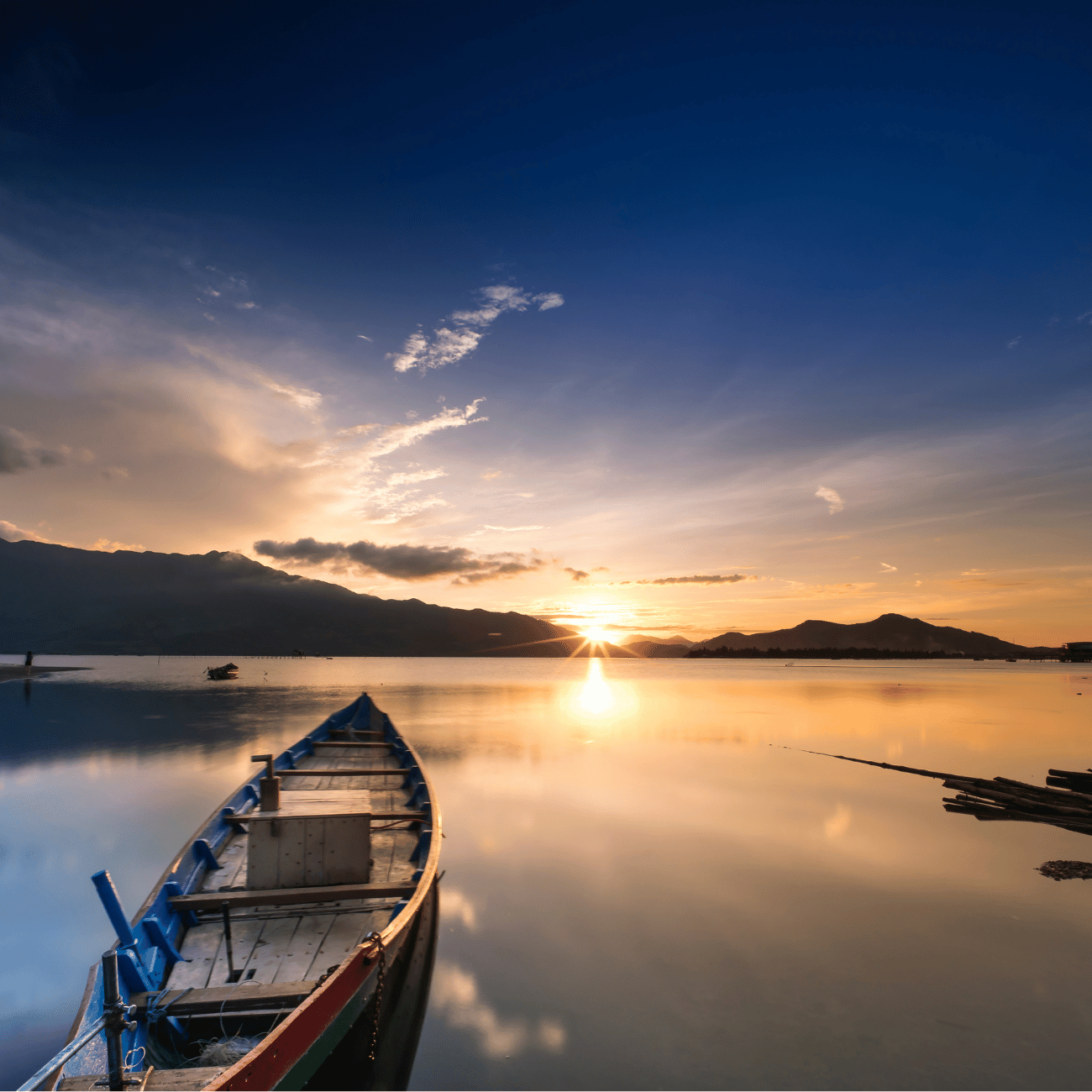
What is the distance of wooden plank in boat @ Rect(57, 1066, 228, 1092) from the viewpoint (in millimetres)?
5180

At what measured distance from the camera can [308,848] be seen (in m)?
9.67

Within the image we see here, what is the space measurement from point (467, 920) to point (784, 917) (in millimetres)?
6819

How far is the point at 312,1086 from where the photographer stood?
6223 mm

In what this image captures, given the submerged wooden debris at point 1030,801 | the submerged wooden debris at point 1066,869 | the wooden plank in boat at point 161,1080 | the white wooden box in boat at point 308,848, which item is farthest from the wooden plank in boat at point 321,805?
the submerged wooden debris at point 1030,801

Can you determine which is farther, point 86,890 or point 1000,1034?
point 86,890

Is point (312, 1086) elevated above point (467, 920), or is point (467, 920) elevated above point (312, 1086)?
point (312, 1086)

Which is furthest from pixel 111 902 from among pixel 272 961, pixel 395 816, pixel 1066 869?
pixel 1066 869

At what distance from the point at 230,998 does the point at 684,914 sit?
9.70m

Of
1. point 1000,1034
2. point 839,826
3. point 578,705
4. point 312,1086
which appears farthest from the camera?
point 578,705

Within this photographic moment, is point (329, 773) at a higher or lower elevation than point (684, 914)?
higher

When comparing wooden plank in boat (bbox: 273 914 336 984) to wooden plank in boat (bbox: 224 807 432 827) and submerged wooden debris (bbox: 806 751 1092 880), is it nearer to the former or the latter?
wooden plank in boat (bbox: 224 807 432 827)

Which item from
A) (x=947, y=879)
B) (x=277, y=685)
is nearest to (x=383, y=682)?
(x=277, y=685)

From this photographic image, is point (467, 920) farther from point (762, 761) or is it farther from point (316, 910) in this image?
point (762, 761)

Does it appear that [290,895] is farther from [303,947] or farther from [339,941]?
[339,941]
